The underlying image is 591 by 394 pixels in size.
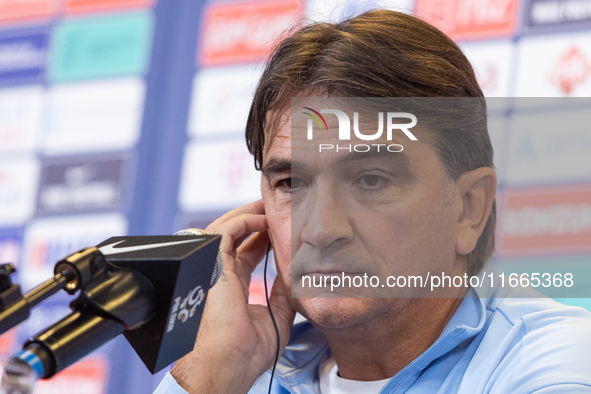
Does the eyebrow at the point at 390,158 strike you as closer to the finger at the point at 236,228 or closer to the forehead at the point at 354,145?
the forehead at the point at 354,145

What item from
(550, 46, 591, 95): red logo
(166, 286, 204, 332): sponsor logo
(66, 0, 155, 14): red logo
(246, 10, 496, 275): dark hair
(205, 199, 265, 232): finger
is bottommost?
(166, 286, 204, 332): sponsor logo

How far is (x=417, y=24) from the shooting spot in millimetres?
1467

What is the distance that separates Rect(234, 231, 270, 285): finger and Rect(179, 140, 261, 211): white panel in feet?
2.39

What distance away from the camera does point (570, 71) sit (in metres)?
2.00

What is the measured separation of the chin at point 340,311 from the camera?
1.27 meters

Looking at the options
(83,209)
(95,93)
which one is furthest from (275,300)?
(95,93)

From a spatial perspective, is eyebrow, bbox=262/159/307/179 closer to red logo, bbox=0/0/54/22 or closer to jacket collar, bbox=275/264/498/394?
jacket collar, bbox=275/264/498/394

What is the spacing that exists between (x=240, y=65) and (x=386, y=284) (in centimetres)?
154

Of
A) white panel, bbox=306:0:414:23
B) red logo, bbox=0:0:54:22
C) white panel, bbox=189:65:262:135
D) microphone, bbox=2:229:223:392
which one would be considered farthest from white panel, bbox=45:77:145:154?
microphone, bbox=2:229:223:392

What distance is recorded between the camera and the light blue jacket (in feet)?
3.39

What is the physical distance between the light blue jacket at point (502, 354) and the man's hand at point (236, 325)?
2.9 inches

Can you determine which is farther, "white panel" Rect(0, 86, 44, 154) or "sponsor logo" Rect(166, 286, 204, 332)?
"white panel" Rect(0, 86, 44, 154)

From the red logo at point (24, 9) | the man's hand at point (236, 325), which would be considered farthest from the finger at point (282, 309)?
the red logo at point (24, 9)

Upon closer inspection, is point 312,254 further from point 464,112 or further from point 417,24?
point 417,24
